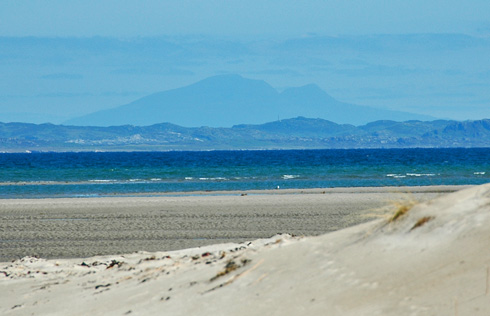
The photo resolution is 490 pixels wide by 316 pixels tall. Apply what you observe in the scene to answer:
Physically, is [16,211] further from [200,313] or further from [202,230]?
[200,313]

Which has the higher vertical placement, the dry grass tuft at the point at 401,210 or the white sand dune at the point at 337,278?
the dry grass tuft at the point at 401,210

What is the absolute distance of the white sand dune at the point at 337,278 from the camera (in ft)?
18.0

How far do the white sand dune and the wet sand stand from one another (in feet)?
17.5

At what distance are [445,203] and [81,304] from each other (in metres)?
4.16

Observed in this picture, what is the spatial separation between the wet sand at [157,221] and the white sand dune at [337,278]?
533cm

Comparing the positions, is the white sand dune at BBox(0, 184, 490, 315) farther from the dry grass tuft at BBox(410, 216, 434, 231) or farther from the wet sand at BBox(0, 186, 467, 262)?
the wet sand at BBox(0, 186, 467, 262)

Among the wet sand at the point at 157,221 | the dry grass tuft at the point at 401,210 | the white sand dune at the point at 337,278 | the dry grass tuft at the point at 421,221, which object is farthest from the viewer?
the wet sand at the point at 157,221

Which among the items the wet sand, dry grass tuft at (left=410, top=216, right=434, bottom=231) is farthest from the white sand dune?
the wet sand

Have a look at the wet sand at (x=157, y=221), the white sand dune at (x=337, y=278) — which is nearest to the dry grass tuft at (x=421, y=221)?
the white sand dune at (x=337, y=278)

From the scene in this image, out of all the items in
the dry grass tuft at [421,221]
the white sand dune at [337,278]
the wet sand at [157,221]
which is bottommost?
the wet sand at [157,221]

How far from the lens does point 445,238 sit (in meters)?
6.14

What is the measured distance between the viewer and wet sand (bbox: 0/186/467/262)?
16.9 m

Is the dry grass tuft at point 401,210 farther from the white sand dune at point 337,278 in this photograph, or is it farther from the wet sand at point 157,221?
the wet sand at point 157,221

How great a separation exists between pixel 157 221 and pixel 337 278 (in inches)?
620
